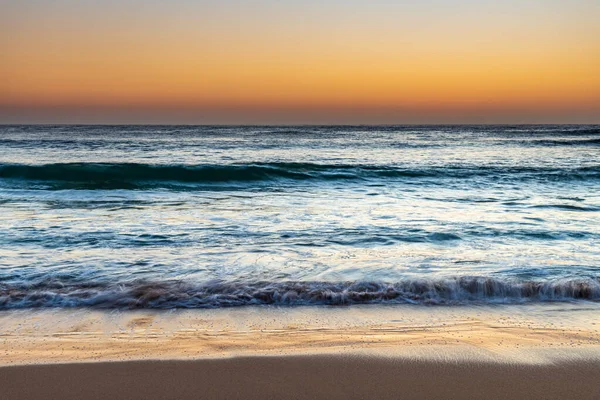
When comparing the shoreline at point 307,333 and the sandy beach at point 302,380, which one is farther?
the shoreline at point 307,333

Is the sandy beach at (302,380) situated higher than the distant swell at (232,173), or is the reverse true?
the sandy beach at (302,380)

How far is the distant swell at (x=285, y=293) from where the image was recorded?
15.0ft

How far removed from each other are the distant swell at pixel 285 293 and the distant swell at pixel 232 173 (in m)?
12.2

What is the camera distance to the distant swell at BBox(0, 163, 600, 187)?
17.9 m

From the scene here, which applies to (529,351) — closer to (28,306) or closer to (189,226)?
(28,306)

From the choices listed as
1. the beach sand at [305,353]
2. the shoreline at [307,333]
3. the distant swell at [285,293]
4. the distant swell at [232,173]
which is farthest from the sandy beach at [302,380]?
the distant swell at [232,173]

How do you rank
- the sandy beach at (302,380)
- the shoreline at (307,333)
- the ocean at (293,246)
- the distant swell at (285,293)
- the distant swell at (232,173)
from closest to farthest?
the sandy beach at (302,380)
the shoreline at (307,333)
the distant swell at (285,293)
the ocean at (293,246)
the distant swell at (232,173)

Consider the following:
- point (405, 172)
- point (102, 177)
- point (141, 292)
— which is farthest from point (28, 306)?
point (405, 172)

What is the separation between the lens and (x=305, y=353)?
3.35m

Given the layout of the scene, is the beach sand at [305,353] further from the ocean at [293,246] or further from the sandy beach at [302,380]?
the ocean at [293,246]

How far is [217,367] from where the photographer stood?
10.2 feet

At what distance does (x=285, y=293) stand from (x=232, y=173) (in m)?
14.3

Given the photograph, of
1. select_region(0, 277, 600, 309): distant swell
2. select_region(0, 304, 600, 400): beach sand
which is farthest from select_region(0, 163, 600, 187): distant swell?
select_region(0, 304, 600, 400): beach sand

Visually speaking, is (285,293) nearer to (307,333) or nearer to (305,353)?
(307,333)
